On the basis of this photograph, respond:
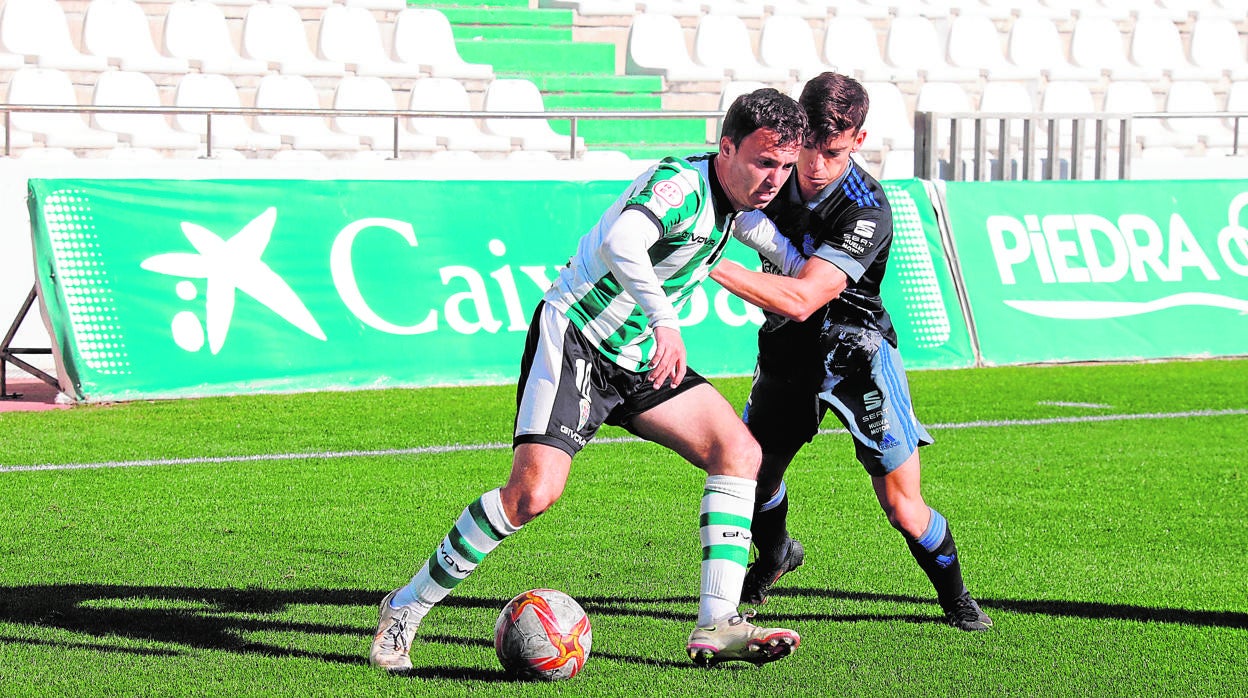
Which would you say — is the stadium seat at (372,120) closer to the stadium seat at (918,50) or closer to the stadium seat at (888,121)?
the stadium seat at (888,121)

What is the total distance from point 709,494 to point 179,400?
263 inches

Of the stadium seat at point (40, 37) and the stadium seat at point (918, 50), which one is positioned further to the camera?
the stadium seat at point (918, 50)


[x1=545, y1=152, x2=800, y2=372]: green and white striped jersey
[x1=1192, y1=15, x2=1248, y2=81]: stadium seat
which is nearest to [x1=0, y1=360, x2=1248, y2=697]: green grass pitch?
[x1=545, y1=152, x2=800, y2=372]: green and white striped jersey

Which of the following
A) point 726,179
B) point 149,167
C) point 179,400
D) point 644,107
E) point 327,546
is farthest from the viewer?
point 644,107

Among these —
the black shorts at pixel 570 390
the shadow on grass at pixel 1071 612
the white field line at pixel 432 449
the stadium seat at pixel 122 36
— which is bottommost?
the white field line at pixel 432 449

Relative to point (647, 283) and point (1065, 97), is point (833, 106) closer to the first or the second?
point (647, 283)

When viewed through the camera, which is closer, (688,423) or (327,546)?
(688,423)

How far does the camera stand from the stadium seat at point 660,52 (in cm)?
1953

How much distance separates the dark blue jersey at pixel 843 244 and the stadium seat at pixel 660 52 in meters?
14.4

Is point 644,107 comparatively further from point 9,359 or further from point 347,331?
point 9,359

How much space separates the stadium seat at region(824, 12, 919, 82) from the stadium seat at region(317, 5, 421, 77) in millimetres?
5894

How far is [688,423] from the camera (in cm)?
482

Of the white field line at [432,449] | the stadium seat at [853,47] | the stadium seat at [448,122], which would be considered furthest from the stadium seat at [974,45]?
the white field line at [432,449]

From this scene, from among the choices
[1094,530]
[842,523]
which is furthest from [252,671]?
[1094,530]
